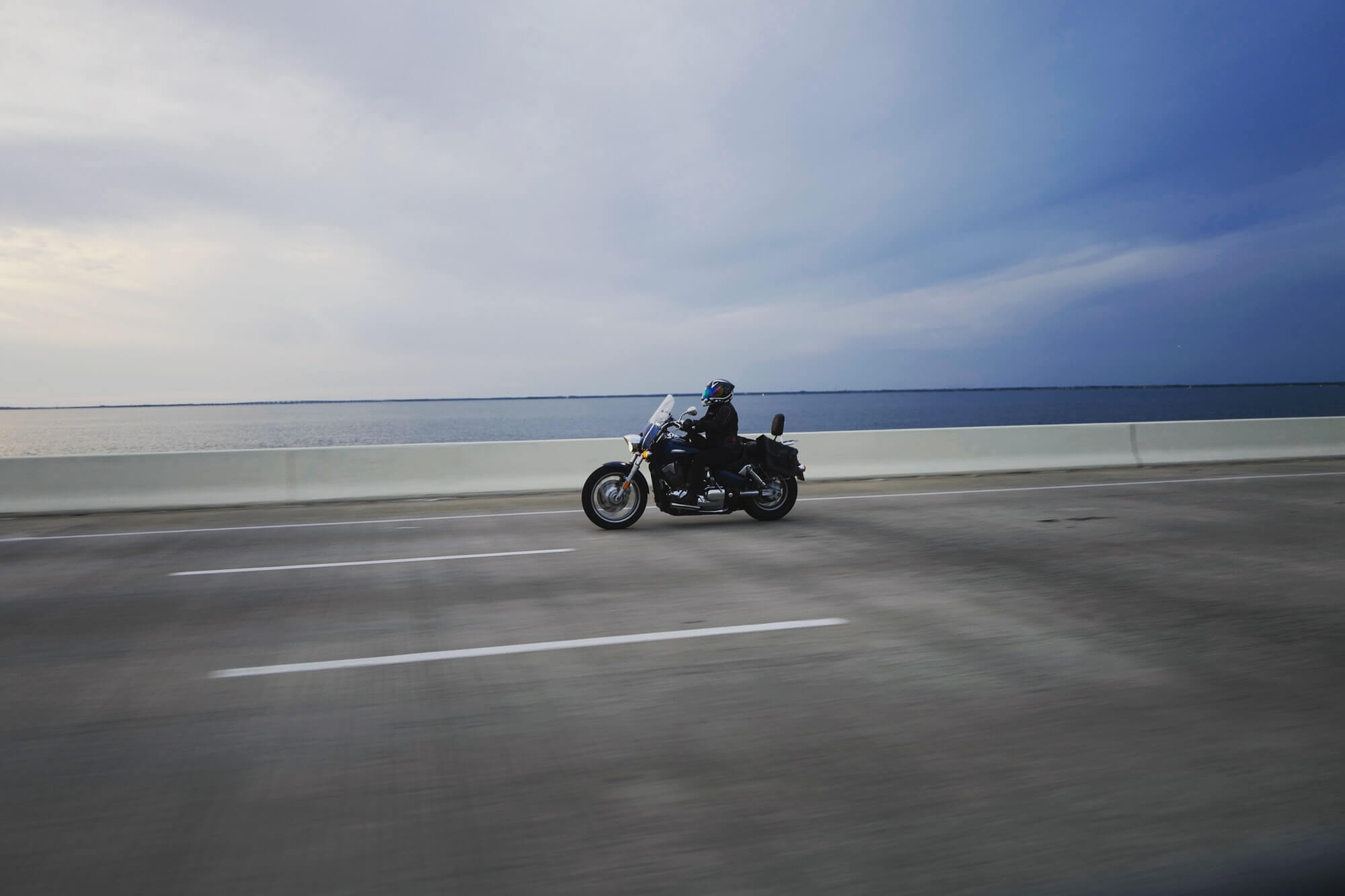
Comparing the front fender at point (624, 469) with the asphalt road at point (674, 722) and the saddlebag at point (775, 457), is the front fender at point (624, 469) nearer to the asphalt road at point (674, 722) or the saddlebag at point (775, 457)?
the saddlebag at point (775, 457)

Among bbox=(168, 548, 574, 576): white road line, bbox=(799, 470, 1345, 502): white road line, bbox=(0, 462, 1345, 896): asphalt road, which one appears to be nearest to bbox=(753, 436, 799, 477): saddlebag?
bbox=(799, 470, 1345, 502): white road line

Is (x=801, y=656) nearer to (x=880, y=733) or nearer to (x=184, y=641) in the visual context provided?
(x=880, y=733)

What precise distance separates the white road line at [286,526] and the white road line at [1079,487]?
406cm

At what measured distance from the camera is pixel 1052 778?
3.57m

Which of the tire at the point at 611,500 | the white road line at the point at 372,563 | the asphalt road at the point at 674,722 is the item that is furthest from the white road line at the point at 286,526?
the white road line at the point at 372,563

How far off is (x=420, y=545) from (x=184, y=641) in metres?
3.88

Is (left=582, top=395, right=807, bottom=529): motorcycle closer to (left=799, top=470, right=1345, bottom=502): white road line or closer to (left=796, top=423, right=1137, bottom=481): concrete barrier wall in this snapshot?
(left=799, top=470, right=1345, bottom=502): white road line

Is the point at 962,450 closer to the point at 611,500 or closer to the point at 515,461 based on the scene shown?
the point at 515,461

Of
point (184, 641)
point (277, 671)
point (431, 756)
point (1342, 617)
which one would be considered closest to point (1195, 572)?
point (1342, 617)

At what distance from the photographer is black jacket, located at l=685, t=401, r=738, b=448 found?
1096 centimetres

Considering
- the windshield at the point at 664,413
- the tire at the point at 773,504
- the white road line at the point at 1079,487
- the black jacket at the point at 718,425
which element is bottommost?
the white road line at the point at 1079,487

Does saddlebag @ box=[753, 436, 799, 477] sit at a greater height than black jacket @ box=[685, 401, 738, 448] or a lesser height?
lesser

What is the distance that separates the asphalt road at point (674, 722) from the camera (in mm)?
3002

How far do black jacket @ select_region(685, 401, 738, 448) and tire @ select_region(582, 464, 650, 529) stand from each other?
0.93 meters
